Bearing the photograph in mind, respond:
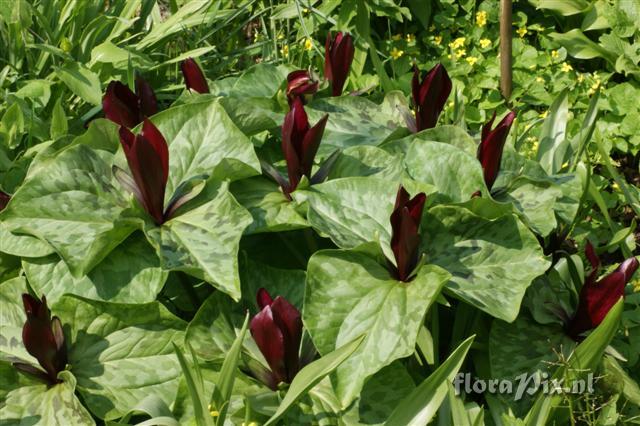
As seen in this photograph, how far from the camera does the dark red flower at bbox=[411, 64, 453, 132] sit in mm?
2201

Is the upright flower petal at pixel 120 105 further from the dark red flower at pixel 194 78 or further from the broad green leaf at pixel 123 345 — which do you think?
the broad green leaf at pixel 123 345

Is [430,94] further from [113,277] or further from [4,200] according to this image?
[4,200]

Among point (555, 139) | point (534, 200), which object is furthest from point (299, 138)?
point (555, 139)

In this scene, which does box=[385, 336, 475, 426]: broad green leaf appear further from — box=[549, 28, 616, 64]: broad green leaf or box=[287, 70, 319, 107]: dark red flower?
box=[549, 28, 616, 64]: broad green leaf

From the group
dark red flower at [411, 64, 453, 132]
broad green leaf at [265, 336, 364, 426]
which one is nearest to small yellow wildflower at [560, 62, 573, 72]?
dark red flower at [411, 64, 453, 132]

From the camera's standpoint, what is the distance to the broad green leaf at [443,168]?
202 cm

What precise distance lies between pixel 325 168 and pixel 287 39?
7.16 feet

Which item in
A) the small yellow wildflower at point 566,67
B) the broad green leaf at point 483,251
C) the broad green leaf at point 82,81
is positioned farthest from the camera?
the small yellow wildflower at point 566,67

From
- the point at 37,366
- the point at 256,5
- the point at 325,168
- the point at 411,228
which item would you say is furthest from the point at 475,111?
the point at 37,366

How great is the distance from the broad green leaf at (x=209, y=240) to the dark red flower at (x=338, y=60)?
719 mm

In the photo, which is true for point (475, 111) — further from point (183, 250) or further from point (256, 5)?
point (183, 250)

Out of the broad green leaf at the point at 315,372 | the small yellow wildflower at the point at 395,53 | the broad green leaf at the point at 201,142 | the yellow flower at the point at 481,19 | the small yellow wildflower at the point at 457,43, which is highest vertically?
the broad green leaf at the point at 201,142

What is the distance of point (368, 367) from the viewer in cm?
168

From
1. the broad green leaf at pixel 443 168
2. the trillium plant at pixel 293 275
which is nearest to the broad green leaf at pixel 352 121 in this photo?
the trillium plant at pixel 293 275
